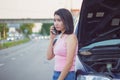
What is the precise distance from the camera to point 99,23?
21.3 feet

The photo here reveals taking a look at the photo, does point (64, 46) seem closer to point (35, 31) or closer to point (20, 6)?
point (20, 6)

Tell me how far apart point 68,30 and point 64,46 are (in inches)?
7.1

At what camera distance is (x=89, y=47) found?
20.0 ft

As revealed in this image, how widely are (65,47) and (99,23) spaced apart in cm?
183

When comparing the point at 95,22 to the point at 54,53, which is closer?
the point at 54,53

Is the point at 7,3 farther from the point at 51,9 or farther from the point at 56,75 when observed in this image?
the point at 56,75

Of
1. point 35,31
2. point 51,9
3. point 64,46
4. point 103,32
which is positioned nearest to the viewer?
point 64,46

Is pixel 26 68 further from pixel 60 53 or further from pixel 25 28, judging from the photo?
pixel 25 28

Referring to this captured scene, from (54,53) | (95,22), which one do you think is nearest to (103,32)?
(95,22)

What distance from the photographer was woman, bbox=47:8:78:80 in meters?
4.73

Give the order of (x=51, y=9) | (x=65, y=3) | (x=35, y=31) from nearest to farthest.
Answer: (x=65, y=3), (x=51, y=9), (x=35, y=31)

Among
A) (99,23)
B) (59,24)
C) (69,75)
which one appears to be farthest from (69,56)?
(99,23)

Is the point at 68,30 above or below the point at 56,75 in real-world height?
above

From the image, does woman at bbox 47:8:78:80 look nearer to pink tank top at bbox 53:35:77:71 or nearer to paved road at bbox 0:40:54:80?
pink tank top at bbox 53:35:77:71
